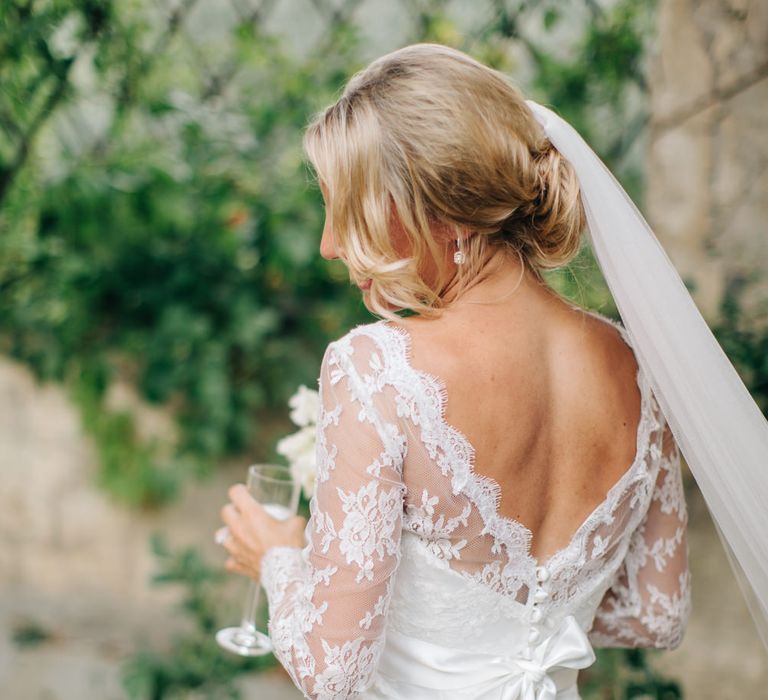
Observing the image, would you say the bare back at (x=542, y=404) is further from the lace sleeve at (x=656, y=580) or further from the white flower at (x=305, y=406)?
the white flower at (x=305, y=406)

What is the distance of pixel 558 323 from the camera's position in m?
1.42

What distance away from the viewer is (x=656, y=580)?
169 centimetres

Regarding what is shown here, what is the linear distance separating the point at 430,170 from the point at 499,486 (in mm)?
476

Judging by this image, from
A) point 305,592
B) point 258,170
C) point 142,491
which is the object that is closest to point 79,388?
point 142,491

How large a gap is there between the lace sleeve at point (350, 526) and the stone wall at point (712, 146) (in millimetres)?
1511

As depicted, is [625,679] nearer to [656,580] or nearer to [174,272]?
[656,580]

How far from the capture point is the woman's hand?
1.64 metres

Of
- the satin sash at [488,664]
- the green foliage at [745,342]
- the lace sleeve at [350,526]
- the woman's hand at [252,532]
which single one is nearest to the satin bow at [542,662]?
the satin sash at [488,664]

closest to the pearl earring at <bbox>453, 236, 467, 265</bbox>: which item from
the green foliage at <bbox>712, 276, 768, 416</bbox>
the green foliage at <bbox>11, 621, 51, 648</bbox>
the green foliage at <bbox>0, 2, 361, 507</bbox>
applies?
the green foliage at <bbox>712, 276, 768, 416</bbox>

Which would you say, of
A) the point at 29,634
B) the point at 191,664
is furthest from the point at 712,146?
the point at 29,634

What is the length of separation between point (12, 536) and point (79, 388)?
646 millimetres

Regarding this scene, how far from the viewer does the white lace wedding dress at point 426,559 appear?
1.28m

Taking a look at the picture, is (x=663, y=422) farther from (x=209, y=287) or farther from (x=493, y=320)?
(x=209, y=287)

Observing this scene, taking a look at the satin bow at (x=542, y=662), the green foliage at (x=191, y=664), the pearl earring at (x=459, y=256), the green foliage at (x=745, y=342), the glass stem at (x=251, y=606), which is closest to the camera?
the pearl earring at (x=459, y=256)
